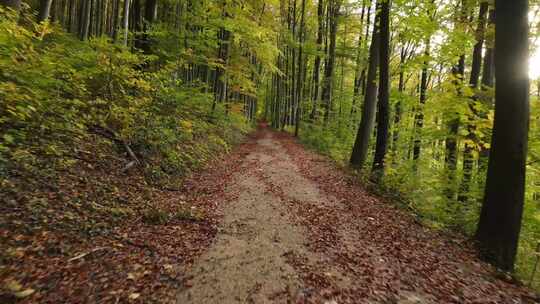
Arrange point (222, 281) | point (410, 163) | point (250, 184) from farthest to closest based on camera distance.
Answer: point (410, 163) → point (250, 184) → point (222, 281)

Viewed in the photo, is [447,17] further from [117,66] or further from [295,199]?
[117,66]

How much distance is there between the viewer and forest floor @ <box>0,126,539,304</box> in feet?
9.80

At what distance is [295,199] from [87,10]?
59.6 feet

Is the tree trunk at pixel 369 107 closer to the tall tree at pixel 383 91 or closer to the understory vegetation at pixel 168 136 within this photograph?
the understory vegetation at pixel 168 136

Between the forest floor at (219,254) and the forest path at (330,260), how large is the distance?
0.06ft

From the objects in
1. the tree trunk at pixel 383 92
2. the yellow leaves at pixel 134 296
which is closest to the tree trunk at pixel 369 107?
the tree trunk at pixel 383 92

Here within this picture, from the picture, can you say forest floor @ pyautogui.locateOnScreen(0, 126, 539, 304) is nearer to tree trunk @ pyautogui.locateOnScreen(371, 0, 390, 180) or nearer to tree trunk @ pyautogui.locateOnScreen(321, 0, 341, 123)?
tree trunk @ pyautogui.locateOnScreen(371, 0, 390, 180)

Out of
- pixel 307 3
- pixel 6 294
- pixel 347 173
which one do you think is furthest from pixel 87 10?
pixel 6 294

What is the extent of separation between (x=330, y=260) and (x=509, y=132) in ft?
11.5

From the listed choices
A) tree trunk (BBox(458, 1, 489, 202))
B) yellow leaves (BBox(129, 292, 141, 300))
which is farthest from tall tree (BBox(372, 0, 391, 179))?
yellow leaves (BBox(129, 292, 141, 300))

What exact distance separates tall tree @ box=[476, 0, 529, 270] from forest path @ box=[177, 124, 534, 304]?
627mm

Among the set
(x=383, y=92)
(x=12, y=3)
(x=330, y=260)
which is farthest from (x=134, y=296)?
(x=383, y=92)

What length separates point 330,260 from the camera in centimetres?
396

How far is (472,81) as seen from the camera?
1011 cm
